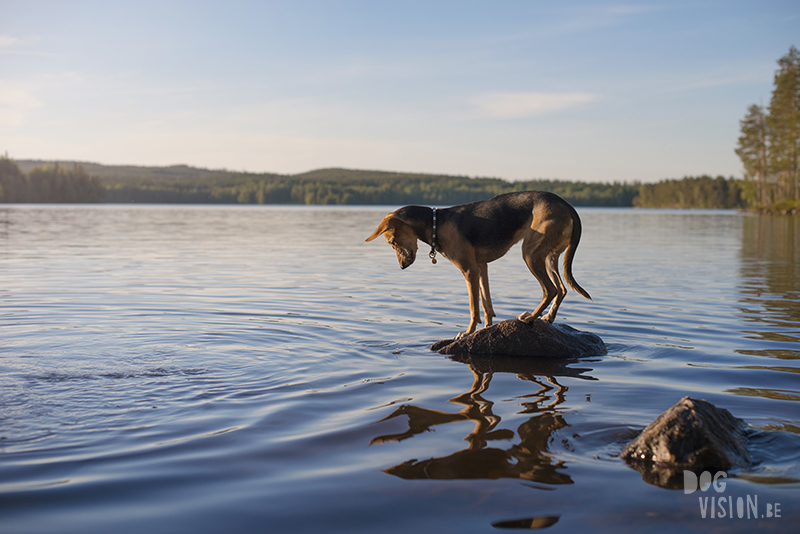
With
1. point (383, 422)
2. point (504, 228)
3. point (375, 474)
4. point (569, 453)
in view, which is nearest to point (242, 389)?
point (383, 422)

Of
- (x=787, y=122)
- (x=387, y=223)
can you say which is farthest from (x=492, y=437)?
(x=787, y=122)

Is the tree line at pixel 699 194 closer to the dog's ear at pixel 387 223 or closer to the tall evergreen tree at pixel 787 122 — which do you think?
the tall evergreen tree at pixel 787 122

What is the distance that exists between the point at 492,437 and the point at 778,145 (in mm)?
106683

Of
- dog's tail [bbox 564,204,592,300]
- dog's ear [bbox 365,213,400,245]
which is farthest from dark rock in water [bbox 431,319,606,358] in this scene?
dog's ear [bbox 365,213,400,245]

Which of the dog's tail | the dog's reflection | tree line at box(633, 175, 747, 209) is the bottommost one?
the dog's reflection

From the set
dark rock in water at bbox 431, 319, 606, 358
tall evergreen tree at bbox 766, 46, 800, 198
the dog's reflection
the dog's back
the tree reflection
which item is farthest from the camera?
tall evergreen tree at bbox 766, 46, 800, 198

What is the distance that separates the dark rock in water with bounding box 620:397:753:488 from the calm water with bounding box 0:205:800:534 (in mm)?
160

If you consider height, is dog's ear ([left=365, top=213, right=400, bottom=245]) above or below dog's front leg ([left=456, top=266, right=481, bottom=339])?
above

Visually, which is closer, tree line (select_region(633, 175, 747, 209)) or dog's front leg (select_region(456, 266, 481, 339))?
dog's front leg (select_region(456, 266, 481, 339))

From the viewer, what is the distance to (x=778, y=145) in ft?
303

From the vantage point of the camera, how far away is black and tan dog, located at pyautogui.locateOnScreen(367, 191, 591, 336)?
840 centimetres

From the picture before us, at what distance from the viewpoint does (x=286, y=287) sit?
52.7 ft

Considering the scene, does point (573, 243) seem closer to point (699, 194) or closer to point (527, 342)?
point (527, 342)

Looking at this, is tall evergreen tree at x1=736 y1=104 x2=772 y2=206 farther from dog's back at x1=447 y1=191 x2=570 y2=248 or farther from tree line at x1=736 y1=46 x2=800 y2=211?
dog's back at x1=447 y1=191 x2=570 y2=248
